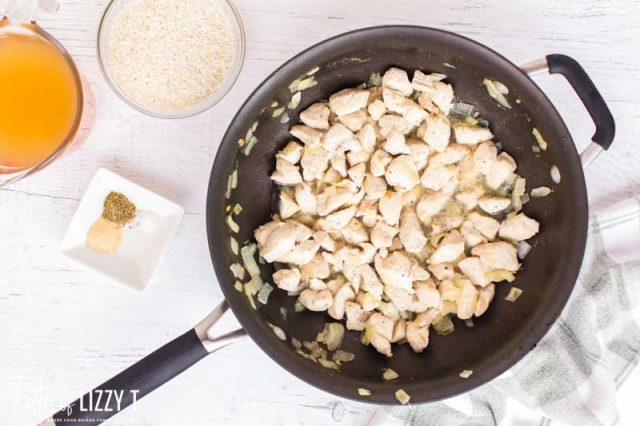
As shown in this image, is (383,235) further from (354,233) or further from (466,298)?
(466,298)

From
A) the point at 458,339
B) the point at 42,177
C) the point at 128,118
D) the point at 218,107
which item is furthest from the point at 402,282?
the point at 42,177

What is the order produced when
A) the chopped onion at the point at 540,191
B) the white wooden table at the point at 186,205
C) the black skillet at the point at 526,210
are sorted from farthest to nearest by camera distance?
1. the white wooden table at the point at 186,205
2. the chopped onion at the point at 540,191
3. the black skillet at the point at 526,210

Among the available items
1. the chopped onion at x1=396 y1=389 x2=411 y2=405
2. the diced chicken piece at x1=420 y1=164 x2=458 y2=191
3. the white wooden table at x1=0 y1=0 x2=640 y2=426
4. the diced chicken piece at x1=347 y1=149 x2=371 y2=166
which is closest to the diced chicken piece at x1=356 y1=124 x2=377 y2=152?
the diced chicken piece at x1=347 y1=149 x2=371 y2=166

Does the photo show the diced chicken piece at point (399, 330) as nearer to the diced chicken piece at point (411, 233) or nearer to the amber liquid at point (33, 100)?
the diced chicken piece at point (411, 233)

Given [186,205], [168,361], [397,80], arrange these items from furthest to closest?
[186,205] → [397,80] → [168,361]

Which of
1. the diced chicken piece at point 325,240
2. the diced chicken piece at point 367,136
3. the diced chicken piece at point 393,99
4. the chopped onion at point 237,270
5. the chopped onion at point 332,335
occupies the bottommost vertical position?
the chopped onion at point 332,335

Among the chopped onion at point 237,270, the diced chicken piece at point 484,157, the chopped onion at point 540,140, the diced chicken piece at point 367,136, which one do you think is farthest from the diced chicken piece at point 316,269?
the chopped onion at point 540,140

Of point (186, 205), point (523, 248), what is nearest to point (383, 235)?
point (523, 248)
